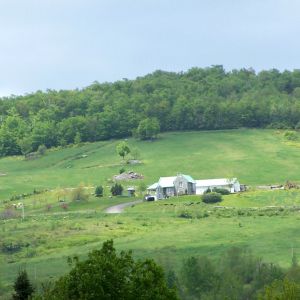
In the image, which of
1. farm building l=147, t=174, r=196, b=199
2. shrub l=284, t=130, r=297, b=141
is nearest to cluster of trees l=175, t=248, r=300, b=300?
farm building l=147, t=174, r=196, b=199

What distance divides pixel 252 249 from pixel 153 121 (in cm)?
9462

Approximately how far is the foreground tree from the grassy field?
23.8 m

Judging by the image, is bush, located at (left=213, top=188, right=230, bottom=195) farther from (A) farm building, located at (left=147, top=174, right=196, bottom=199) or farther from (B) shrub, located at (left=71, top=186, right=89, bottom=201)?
(B) shrub, located at (left=71, top=186, right=89, bottom=201)

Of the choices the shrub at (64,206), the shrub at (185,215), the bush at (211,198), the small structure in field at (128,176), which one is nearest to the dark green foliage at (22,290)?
the shrub at (185,215)

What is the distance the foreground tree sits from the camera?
2694cm

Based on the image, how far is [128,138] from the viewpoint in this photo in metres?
159

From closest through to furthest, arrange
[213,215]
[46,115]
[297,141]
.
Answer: [213,215] < [297,141] < [46,115]

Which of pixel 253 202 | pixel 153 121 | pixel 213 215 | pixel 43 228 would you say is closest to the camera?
pixel 43 228

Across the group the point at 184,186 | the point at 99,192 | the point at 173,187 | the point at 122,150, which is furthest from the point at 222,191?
the point at 122,150

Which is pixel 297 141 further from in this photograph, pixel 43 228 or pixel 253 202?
pixel 43 228

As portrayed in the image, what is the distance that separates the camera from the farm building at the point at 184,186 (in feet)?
350

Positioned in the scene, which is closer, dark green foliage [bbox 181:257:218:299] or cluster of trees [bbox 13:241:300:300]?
cluster of trees [bbox 13:241:300:300]

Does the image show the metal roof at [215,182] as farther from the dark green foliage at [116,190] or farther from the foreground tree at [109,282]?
the foreground tree at [109,282]

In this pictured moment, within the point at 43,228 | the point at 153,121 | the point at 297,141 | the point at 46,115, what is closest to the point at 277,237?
the point at 43,228
